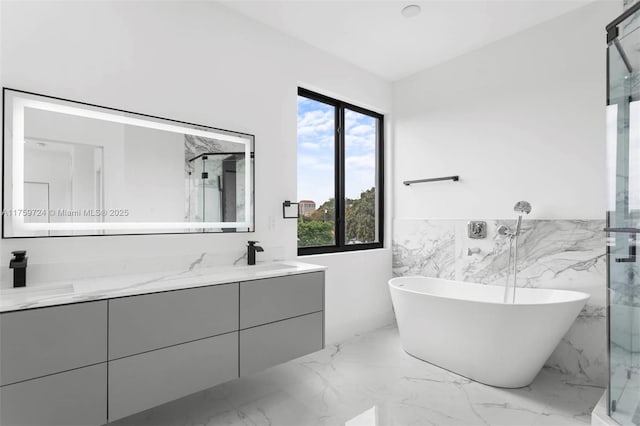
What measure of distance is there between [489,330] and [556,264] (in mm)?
853

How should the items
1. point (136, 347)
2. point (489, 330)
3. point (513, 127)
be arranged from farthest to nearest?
point (513, 127)
point (489, 330)
point (136, 347)

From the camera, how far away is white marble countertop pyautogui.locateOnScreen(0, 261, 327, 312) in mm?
1352

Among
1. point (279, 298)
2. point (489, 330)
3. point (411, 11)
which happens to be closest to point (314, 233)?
point (279, 298)

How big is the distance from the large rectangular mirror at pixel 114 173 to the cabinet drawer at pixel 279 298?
1.89ft

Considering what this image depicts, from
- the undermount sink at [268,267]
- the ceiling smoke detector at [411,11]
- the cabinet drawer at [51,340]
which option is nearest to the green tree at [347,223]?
the undermount sink at [268,267]

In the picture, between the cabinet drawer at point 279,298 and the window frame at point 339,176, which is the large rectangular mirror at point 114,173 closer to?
the cabinet drawer at point 279,298

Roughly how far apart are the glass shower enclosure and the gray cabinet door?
2.39 m

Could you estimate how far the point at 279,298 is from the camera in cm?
205

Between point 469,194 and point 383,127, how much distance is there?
1.22m

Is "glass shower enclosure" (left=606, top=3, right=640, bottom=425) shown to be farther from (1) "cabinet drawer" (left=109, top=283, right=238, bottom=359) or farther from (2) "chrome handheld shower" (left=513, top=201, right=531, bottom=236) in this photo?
(1) "cabinet drawer" (left=109, top=283, right=238, bottom=359)

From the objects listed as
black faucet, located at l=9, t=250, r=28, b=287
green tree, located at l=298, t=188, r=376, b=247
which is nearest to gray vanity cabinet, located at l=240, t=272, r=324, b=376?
green tree, located at l=298, t=188, r=376, b=247

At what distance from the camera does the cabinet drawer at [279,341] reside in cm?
190

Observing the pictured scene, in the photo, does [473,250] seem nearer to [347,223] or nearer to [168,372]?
[347,223]

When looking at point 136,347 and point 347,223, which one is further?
point 347,223
